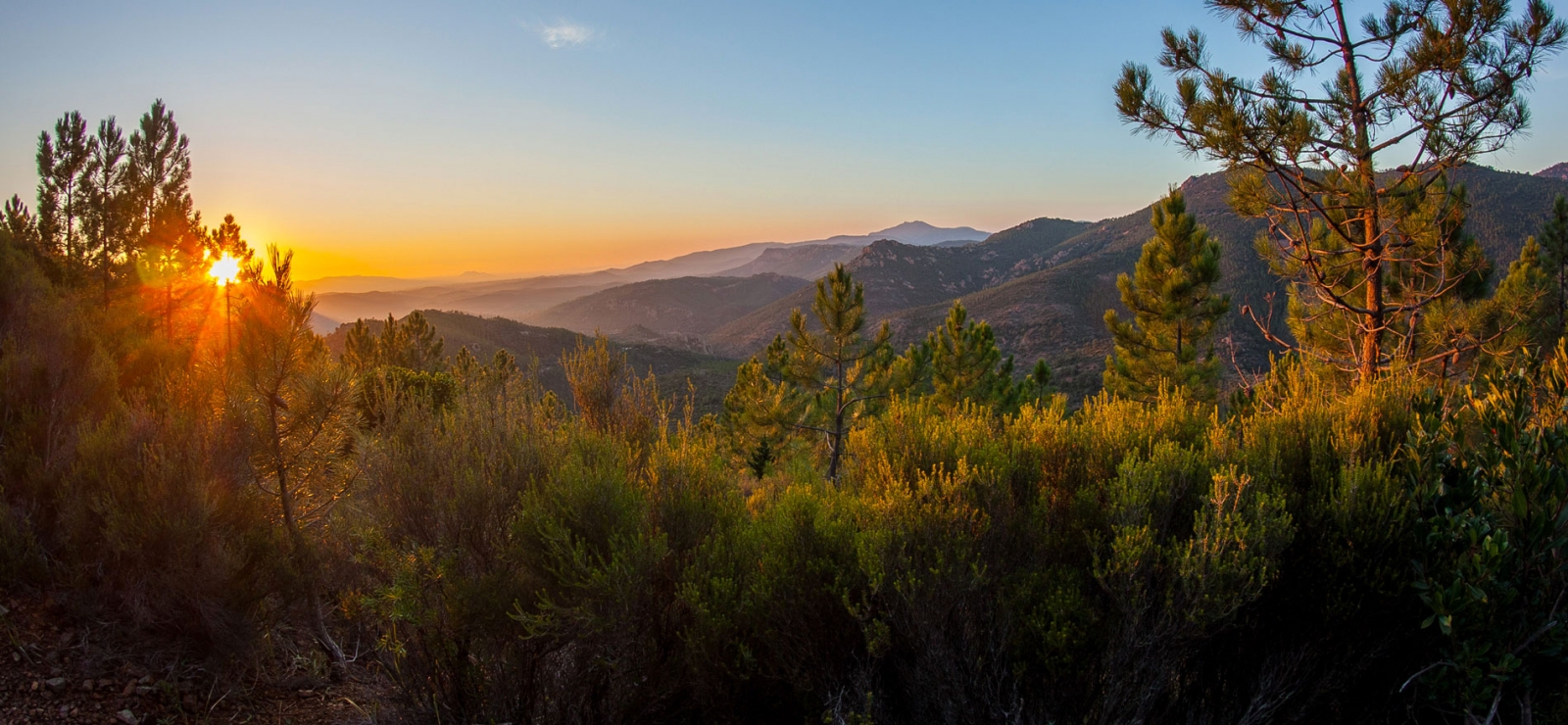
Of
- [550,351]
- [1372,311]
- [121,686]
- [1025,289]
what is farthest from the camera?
[1025,289]

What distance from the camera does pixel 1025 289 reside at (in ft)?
201

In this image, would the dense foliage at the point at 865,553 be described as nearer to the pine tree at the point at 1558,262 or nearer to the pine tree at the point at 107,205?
the pine tree at the point at 107,205

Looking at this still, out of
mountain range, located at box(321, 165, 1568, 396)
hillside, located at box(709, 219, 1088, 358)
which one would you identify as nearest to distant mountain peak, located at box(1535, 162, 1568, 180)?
mountain range, located at box(321, 165, 1568, 396)

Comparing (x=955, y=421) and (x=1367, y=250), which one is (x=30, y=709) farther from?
(x=1367, y=250)

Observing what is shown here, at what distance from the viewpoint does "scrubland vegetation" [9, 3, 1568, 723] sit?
3.09 m

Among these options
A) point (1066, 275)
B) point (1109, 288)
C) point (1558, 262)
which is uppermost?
point (1066, 275)

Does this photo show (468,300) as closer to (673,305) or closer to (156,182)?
(673,305)

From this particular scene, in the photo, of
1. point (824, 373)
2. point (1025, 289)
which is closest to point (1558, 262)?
point (824, 373)

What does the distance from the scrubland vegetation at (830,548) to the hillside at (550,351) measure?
4078 cm

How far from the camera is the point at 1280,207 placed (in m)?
6.26

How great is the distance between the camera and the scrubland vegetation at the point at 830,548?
3092 mm

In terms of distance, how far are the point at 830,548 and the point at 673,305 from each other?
12090 centimetres

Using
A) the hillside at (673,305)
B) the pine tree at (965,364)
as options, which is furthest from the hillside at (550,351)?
the hillside at (673,305)

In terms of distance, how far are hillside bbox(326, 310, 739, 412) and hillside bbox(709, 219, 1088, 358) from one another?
13590 millimetres
